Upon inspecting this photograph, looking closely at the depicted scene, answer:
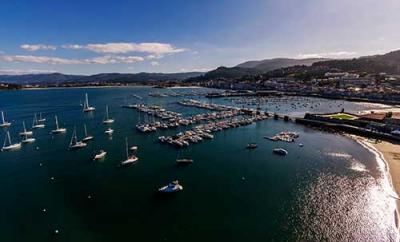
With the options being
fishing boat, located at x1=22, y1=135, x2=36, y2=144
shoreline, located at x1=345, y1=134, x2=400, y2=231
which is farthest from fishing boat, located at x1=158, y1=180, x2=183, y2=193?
fishing boat, located at x1=22, y1=135, x2=36, y2=144

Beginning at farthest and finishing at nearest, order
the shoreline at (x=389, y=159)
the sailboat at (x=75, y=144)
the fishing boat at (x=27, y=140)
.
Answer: the fishing boat at (x=27, y=140), the sailboat at (x=75, y=144), the shoreline at (x=389, y=159)

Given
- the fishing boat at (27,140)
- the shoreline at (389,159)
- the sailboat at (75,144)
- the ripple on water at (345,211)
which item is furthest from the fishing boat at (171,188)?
the fishing boat at (27,140)

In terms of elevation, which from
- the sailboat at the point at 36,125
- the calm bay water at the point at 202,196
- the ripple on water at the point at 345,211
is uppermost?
the sailboat at the point at 36,125

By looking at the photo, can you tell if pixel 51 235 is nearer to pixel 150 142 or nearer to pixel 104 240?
pixel 104 240

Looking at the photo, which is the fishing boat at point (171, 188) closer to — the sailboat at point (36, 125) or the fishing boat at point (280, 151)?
the fishing boat at point (280, 151)

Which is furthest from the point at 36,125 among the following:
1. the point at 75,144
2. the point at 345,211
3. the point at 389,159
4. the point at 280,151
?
the point at 389,159

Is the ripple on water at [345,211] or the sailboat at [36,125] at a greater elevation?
the sailboat at [36,125]

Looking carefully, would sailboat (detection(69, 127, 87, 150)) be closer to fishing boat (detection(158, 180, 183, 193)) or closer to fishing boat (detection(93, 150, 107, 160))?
fishing boat (detection(93, 150, 107, 160))
